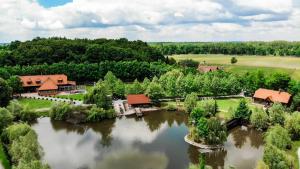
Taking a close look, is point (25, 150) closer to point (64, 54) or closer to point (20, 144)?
point (20, 144)

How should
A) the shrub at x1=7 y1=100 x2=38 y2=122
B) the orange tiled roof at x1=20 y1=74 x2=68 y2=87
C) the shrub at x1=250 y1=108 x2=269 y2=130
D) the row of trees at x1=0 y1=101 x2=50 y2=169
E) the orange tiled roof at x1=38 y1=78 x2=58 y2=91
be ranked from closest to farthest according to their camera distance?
the row of trees at x1=0 y1=101 x2=50 y2=169
the shrub at x1=250 y1=108 x2=269 y2=130
the shrub at x1=7 y1=100 x2=38 y2=122
the orange tiled roof at x1=38 y1=78 x2=58 y2=91
the orange tiled roof at x1=20 y1=74 x2=68 y2=87

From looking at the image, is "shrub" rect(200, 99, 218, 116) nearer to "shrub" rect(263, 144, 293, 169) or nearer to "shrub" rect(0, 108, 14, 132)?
"shrub" rect(263, 144, 293, 169)

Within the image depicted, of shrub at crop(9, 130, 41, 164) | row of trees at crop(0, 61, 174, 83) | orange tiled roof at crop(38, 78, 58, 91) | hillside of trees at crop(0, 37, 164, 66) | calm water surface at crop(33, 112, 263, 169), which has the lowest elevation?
calm water surface at crop(33, 112, 263, 169)

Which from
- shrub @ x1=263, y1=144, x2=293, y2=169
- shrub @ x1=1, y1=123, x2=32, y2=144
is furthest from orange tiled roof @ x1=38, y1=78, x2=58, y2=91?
shrub @ x1=263, y1=144, x2=293, y2=169

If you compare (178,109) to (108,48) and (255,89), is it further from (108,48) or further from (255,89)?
(108,48)

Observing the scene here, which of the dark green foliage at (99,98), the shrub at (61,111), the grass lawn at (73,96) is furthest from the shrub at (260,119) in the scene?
the grass lawn at (73,96)

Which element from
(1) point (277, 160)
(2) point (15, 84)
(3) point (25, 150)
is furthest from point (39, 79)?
(1) point (277, 160)
